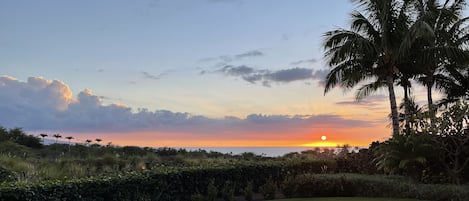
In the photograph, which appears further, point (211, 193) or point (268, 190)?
point (268, 190)

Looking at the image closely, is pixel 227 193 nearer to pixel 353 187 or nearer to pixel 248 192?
pixel 248 192

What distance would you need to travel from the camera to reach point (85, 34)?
15.6m

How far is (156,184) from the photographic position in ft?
41.2

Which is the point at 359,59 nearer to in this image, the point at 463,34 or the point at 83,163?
the point at 463,34

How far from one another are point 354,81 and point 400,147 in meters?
6.63

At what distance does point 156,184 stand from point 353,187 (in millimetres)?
6362

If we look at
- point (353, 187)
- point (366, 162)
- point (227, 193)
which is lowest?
point (227, 193)

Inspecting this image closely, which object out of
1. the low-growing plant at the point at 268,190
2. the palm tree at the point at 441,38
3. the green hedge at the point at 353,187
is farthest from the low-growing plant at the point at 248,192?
the palm tree at the point at 441,38

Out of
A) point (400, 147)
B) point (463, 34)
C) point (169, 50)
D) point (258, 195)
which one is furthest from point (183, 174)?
point (463, 34)

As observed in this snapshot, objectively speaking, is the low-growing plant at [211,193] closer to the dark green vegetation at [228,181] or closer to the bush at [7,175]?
the dark green vegetation at [228,181]

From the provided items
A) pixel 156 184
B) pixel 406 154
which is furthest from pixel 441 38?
pixel 156 184

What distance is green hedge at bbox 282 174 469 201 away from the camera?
1427 cm

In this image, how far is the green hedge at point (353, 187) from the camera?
1427cm

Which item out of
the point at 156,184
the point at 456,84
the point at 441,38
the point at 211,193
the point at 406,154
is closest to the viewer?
the point at 156,184
